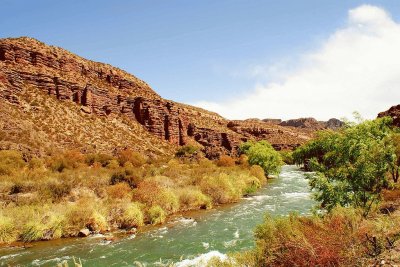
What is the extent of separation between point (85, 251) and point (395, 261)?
13387 mm

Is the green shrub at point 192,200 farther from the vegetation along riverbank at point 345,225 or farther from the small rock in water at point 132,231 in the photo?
the vegetation along riverbank at point 345,225

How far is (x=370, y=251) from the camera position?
898cm

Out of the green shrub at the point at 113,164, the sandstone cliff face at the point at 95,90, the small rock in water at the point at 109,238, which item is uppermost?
the sandstone cliff face at the point at 95,90

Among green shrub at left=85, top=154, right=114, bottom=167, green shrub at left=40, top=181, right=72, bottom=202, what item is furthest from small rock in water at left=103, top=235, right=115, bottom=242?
green shrub at left=85, top=154, right=114, bottom=167

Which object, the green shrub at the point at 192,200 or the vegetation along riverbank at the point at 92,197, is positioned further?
the green shrub at the point at 192,200

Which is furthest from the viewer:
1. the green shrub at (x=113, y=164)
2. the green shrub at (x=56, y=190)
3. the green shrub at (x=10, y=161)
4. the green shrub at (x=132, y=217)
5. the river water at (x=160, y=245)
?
the green shrub at (x=113, y=164)

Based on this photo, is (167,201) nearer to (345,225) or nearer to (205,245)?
(205,245)

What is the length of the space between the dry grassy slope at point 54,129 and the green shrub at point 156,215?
2368 centimetres

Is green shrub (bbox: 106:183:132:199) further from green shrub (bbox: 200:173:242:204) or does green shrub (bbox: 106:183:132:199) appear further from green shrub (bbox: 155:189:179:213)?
green shrub (bbox: 200:173:242:204)

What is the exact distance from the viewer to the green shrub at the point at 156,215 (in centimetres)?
2162

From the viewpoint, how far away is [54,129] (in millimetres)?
53031

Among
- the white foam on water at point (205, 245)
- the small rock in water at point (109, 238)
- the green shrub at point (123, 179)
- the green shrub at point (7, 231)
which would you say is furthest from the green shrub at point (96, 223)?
the green shrub at point (123, 179)

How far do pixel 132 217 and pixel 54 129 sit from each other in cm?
3843

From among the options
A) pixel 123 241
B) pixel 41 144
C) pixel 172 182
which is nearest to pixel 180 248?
pixel 123 241
